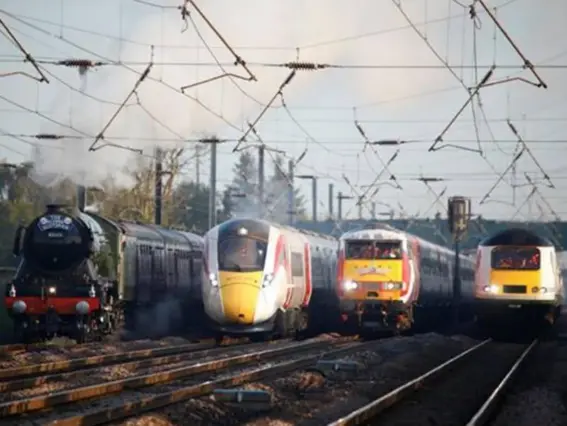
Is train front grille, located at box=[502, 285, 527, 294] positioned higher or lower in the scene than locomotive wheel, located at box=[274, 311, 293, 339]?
higher

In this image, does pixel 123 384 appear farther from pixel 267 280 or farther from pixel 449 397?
pixel 267 280

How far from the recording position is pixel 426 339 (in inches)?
1139

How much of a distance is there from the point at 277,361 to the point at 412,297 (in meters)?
9.38

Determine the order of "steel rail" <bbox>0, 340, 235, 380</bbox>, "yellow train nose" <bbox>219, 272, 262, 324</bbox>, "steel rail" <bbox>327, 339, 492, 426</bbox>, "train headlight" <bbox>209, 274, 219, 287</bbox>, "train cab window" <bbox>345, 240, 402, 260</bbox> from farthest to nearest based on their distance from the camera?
1. "train cab window" <bbox>345, 240, 402, 260</bbox>
2. "train headlight" <bbox>209, 274, 219, 287</bbox>
3. "yellow train nose" <bbox>219, 272, 262, 324</bbox>
4. "steel rail" <bbox>0, 340, 235, 380</bbox>
5. "steel rail" <bbox>327, 339, 492, 426</bbox>

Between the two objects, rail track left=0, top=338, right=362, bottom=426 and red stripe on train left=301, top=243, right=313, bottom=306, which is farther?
red stripe on train left=301, top=243, right=313, bottom=306

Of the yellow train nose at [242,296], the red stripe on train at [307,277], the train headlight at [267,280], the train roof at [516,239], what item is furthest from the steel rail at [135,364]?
the train roof at [516,239]

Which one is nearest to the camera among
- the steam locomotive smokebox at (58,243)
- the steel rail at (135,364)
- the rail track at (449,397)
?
the rail track at (449,397)

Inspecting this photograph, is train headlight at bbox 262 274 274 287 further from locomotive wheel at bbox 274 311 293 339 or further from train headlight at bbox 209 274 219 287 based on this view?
locomotive wheel at bbox 274 311 293 339

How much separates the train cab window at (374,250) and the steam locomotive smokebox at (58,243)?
8479 millimetres

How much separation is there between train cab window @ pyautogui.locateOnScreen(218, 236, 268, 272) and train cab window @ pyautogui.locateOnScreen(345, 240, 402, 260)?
503 cm

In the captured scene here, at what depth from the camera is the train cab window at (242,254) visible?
25.7m

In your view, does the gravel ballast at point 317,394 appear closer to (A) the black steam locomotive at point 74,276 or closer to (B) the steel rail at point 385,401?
(B) the steel rail at point 385,401

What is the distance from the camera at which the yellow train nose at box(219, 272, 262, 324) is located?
25438 mm

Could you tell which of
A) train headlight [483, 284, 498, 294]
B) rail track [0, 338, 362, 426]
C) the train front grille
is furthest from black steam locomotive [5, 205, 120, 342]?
the train front grille
